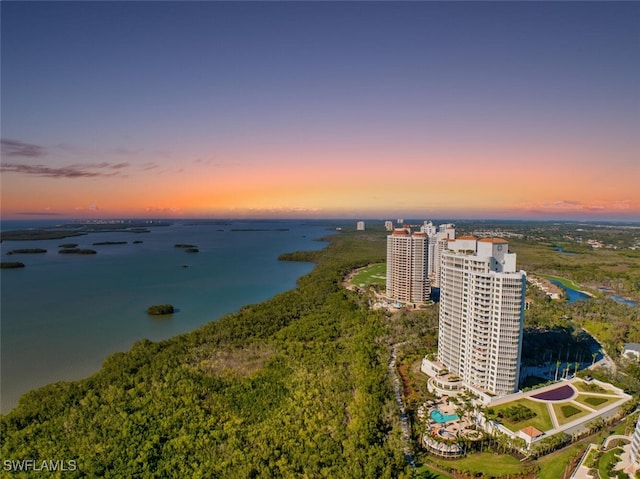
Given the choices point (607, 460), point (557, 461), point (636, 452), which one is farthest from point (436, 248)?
point (636, 452)

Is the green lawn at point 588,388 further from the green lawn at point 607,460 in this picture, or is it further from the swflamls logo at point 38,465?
the swflamls logo at point 38,465

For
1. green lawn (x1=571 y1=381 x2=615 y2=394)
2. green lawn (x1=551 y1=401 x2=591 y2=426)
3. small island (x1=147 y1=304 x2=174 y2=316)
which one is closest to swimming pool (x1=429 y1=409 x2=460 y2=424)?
green lawn (x1=551 y1=401 x2=591 y2=426)

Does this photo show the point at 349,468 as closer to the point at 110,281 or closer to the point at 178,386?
the point at 178,386

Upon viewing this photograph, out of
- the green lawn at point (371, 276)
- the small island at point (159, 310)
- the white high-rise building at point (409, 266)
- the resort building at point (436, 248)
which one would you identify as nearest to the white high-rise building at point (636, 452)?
the white high-rise building at point (409, 266)

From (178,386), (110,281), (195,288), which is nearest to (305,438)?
(178,386)

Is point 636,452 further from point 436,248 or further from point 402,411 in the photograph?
point 436,248

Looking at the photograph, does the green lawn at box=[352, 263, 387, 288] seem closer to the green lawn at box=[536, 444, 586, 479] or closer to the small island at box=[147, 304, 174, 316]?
the small island at box=[147, 304, 174, 316]
